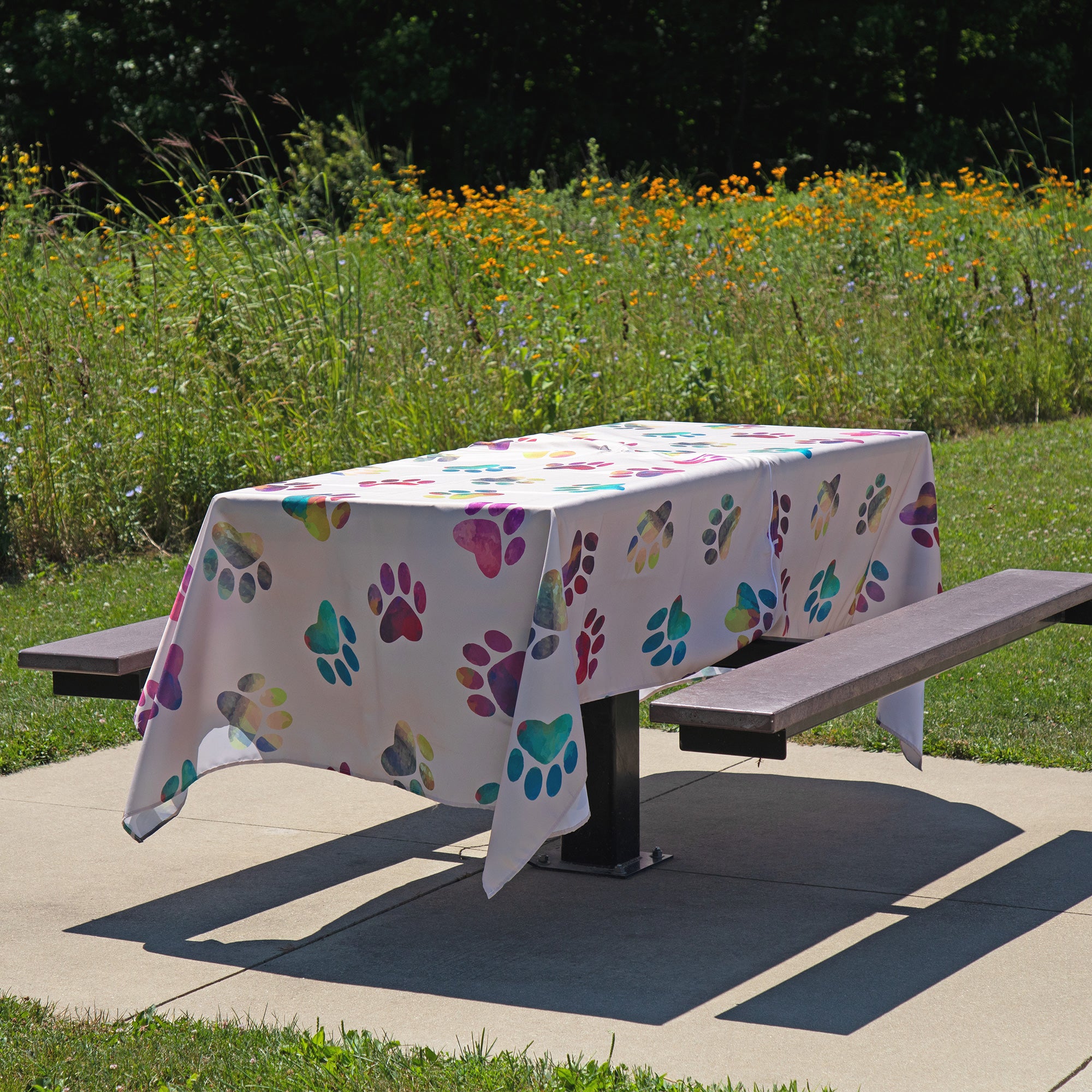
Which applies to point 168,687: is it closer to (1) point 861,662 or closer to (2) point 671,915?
(2) point 671,915

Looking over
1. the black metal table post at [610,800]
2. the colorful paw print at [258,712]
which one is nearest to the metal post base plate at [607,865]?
the black metal table post at [610,800]

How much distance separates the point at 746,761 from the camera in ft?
17.8

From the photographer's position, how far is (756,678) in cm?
359

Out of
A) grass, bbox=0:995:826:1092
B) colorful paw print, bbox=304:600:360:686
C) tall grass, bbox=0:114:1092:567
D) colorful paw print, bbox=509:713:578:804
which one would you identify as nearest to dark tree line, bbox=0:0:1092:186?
tall grass, bbox=0:114:1092:567

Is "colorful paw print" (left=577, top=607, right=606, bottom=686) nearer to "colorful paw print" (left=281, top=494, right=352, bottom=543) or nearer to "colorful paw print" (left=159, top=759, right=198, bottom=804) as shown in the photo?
"colorful paw print" (left=281, top=494, right=352, bottom=543)

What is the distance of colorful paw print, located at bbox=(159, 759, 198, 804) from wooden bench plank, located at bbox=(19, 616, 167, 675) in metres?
0.36

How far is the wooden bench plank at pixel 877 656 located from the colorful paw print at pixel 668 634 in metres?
0.23

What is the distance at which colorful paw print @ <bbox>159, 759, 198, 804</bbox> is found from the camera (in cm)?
381

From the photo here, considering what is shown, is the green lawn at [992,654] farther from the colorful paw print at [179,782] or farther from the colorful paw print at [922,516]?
the colorful paw print at [179,782]

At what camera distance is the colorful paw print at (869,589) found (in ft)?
15.7

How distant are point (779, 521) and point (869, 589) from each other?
71 cm

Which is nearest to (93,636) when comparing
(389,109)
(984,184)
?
(984,184)

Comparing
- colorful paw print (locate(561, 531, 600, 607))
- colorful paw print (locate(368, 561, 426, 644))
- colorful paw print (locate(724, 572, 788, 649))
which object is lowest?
colorful paw print (locate(724, 572, 788, 649))

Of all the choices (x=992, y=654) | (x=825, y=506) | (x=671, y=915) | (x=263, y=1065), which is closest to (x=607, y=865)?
(x=671, y=915)
